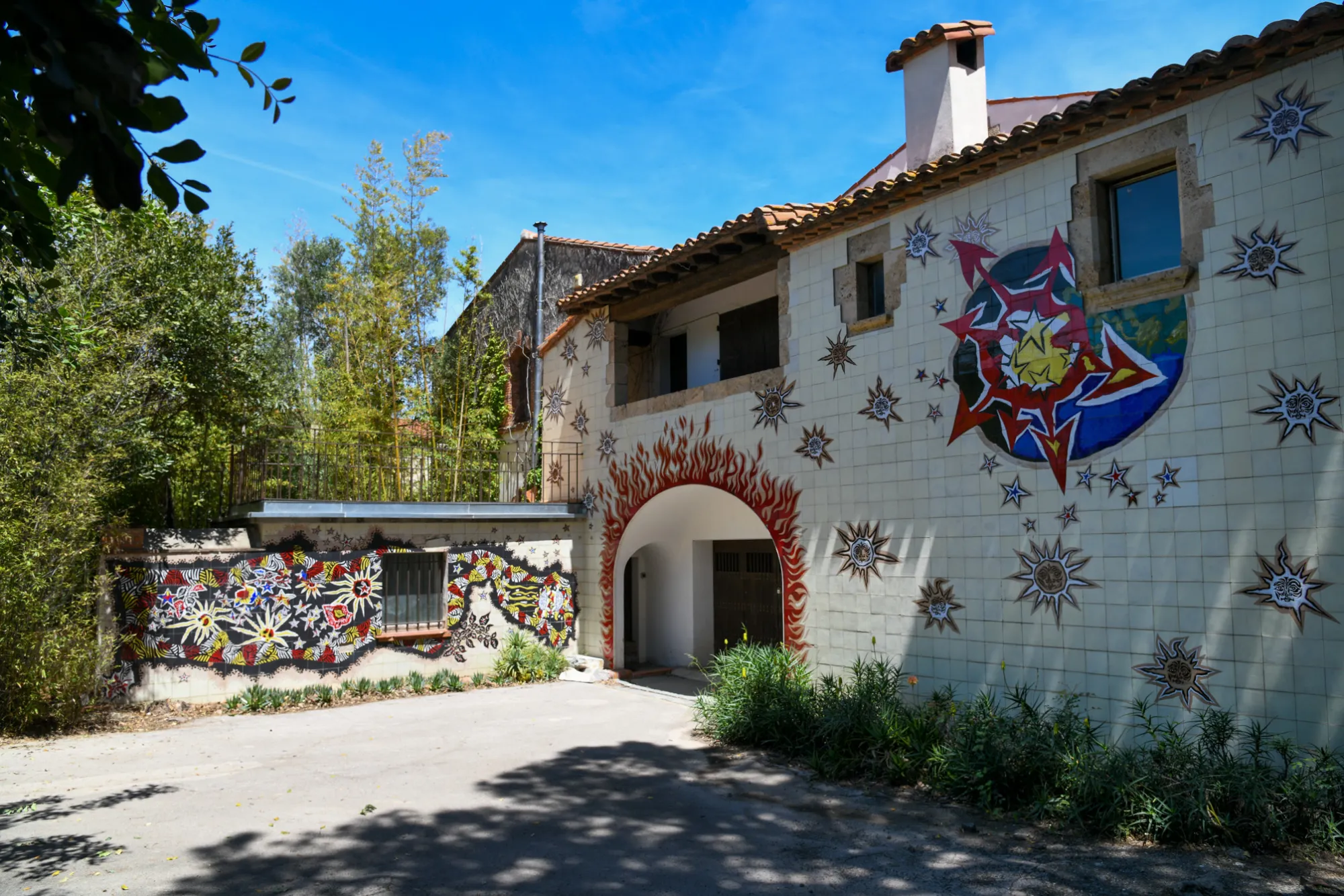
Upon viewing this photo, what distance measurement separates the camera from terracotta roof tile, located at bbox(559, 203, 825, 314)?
9766 millimetres

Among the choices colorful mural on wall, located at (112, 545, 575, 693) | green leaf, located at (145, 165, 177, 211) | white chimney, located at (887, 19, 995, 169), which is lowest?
colorful mural on wall, located at (112, 545, 575, 693)

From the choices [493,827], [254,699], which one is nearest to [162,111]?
[493,827]

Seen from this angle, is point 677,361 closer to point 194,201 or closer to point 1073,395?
point 1073,395

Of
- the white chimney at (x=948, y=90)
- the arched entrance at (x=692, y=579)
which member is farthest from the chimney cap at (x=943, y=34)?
the arched entrance at (x=692, y=579)

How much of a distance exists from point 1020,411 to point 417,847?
5547 millimetres

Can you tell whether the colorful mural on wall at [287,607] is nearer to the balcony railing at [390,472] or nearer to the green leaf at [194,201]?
the balcony railing at [390,472]

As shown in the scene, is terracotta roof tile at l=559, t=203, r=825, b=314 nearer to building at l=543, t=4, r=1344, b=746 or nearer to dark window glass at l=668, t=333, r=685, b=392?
building at l=543, t=4, r=1344, b=746

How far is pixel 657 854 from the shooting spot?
551cm

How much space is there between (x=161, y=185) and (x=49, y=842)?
504cm

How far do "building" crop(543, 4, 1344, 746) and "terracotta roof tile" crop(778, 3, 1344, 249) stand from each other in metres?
0.02

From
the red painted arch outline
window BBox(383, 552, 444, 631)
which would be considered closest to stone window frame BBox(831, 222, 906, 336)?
the red painted arch outline

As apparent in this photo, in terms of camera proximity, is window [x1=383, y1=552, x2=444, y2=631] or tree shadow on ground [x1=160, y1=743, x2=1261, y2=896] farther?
window [x1=383, y1=552, x2=444, y2=631]

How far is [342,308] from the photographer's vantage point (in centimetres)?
1443

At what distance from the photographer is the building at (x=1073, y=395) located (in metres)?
5.90
